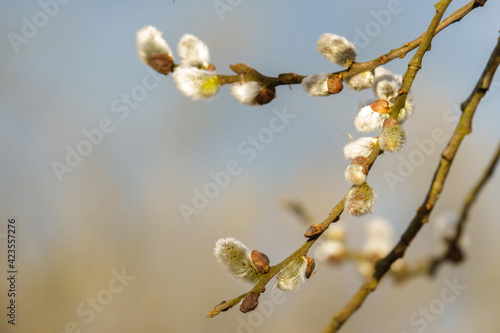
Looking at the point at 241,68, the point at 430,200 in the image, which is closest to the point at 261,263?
the point at 430,200

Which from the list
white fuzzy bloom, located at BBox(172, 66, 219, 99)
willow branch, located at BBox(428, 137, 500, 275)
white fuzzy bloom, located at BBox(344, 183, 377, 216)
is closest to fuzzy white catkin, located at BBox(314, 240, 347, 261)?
willow branch, located at BBox(428, 137, 500, 275)

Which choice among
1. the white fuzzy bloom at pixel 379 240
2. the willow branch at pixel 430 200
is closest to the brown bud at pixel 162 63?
the willow branch at pixel 430 200

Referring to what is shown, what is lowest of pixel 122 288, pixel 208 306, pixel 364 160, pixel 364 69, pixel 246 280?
pixel 208 306

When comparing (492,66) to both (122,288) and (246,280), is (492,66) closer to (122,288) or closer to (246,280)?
(246,280)

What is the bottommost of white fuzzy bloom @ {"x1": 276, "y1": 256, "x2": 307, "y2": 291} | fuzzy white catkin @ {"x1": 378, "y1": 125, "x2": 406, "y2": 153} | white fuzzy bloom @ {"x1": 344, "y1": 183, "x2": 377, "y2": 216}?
white fuzzy bloom @ {"x1": 276, "y1": 256, "x2": 307, "y2": 291}

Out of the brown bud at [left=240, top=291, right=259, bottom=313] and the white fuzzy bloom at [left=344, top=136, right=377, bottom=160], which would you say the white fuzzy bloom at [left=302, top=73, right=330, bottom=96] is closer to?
the white fuzzy bloom at [left=344, top=136, right=377, bottom=160]

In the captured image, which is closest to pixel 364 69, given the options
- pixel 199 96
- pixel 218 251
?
pixel 199 96

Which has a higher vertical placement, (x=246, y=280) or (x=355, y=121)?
(x=355, y=121)
